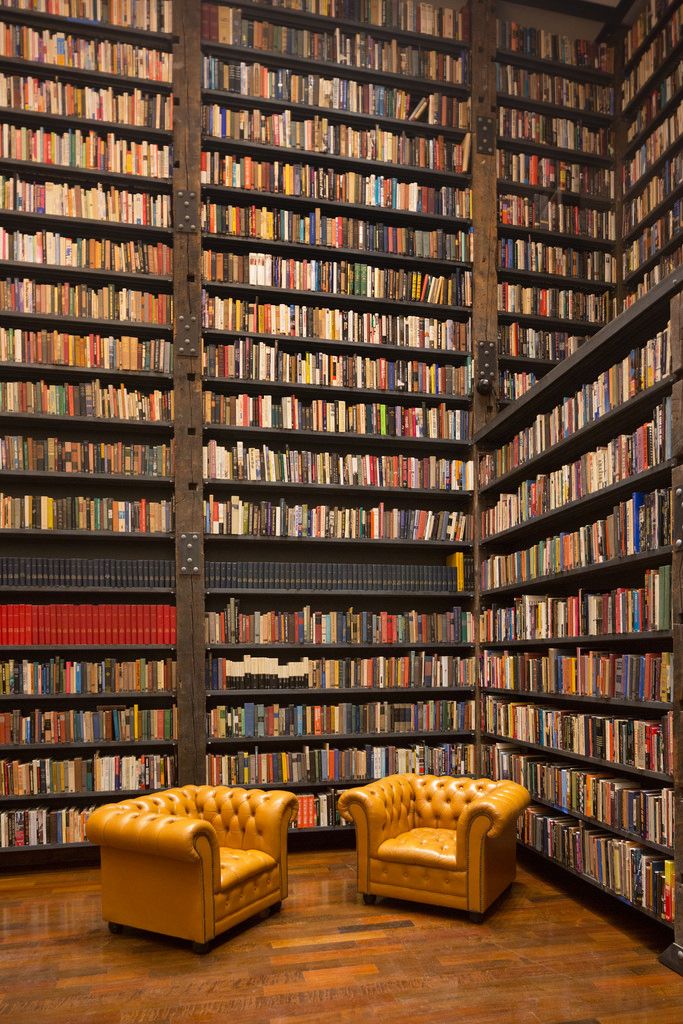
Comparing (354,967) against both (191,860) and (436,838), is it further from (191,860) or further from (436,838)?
(436,838)

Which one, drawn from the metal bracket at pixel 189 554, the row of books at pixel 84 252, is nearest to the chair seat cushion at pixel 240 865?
the metal bracket at pixel 189 554

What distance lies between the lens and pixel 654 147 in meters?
5.64

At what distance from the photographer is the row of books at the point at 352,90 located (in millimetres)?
5523

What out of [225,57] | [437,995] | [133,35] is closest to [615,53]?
[225,57]

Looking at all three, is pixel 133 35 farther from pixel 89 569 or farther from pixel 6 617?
pixel 6 617

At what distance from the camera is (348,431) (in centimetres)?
559

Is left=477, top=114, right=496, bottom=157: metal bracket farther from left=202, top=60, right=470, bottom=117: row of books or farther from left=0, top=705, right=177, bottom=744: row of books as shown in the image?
left=0, top=705, right=177, bottom=744: row of books

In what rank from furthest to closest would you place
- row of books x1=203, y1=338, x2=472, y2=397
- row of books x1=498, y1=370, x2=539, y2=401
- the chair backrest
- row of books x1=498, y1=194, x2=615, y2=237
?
row of books x1=498, y1=194, x2=615, y2=237
row of books x1=498, y1=370, x2=539, y2=401
row of books x1=203, y1=338, x2=472, y2=397
the chair backrest

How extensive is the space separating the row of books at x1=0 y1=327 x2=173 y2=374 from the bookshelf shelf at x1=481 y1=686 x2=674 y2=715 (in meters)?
2.90

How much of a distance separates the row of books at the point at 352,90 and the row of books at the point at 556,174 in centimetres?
41

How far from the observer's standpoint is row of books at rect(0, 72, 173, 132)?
521 cm

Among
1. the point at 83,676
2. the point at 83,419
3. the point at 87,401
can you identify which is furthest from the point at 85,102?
the point at 83,676

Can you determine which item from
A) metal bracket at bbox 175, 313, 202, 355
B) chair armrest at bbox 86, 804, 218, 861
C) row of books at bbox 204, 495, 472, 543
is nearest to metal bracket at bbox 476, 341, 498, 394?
row of books at bbox 204, 495, 472, 543

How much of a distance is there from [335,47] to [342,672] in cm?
414
